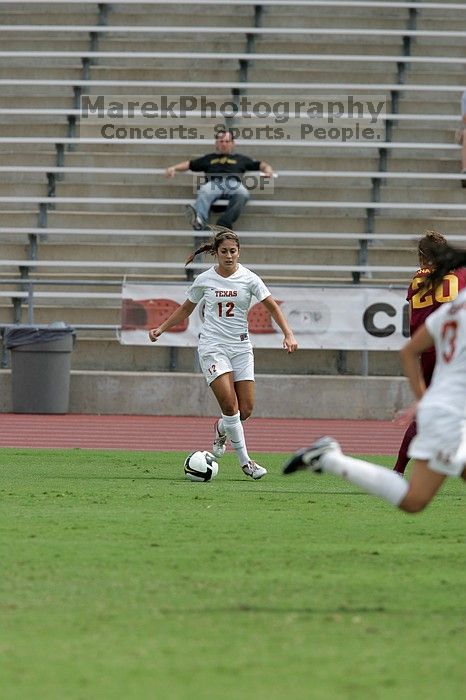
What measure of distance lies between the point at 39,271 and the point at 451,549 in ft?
48.7

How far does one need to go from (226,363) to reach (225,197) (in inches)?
386

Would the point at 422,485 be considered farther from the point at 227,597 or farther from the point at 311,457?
the point at 227,597

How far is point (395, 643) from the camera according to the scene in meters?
5.07

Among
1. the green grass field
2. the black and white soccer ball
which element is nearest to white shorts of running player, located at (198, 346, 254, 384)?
the black and white soccer ball

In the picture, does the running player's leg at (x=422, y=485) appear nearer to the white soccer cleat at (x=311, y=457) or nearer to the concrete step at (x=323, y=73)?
the white soccer cleat at (x=311, y=457)

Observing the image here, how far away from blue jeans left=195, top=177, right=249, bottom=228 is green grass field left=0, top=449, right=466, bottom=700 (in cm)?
1089

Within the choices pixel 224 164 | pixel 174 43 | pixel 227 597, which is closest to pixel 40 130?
pixel 174 43

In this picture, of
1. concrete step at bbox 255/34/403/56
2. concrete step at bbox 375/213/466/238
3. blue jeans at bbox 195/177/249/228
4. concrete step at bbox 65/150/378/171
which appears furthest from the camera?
concrete step at bbox 255/34/403/56

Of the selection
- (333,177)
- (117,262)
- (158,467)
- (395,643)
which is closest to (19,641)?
(395,643)

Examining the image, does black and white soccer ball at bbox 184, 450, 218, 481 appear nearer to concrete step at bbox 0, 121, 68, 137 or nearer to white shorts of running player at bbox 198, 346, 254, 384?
white shorts of running player at bbox 198, 346, 254, 384

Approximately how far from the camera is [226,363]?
1166 centimetres

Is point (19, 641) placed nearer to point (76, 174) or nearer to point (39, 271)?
point (39, 271)

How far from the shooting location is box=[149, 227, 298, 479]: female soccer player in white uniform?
11617mm

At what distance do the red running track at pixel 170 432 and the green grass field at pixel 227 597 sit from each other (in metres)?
5.00
